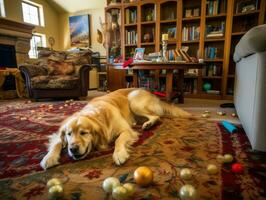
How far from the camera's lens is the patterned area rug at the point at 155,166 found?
80 centimetres

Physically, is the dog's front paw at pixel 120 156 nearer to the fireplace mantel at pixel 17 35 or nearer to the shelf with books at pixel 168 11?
the shelf with books at pixel 168 11

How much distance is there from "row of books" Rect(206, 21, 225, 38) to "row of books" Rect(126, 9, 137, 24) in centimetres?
163

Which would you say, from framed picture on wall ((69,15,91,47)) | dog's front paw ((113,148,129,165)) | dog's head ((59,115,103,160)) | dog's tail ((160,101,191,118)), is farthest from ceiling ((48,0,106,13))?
dog's front paw ((113,148,129,165))

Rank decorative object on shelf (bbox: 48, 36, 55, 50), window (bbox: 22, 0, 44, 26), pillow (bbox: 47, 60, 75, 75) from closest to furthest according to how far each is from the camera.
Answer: pillow (bbox: 47, 60, 75, 75) < window (bbox: 22, 0, 44, 26) < decorative object on shelf (bbox: 48, 36, 55, 50)

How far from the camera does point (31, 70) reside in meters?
3.37

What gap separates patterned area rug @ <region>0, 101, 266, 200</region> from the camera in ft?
2.61

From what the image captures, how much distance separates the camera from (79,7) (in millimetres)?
5793

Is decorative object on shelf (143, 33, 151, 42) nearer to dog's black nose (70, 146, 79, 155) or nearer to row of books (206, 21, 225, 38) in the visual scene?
row of books (206, 21, 225, 38)

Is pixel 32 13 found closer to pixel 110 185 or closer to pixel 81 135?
pixel 81 135

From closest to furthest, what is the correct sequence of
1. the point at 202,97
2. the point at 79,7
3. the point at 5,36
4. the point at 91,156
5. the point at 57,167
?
1. the point at 57,167
2. the point at 91,156
3. the point at 202,97
4. the point at 5,36
5. the point at 79,7

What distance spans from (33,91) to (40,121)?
5.08 feet

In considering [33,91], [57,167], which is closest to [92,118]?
[57,167]

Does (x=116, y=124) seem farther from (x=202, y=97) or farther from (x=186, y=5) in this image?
(x=186, y=5)

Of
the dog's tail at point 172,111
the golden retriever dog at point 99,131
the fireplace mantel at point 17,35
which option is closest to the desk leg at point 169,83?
the dog's tail at point 172,111
